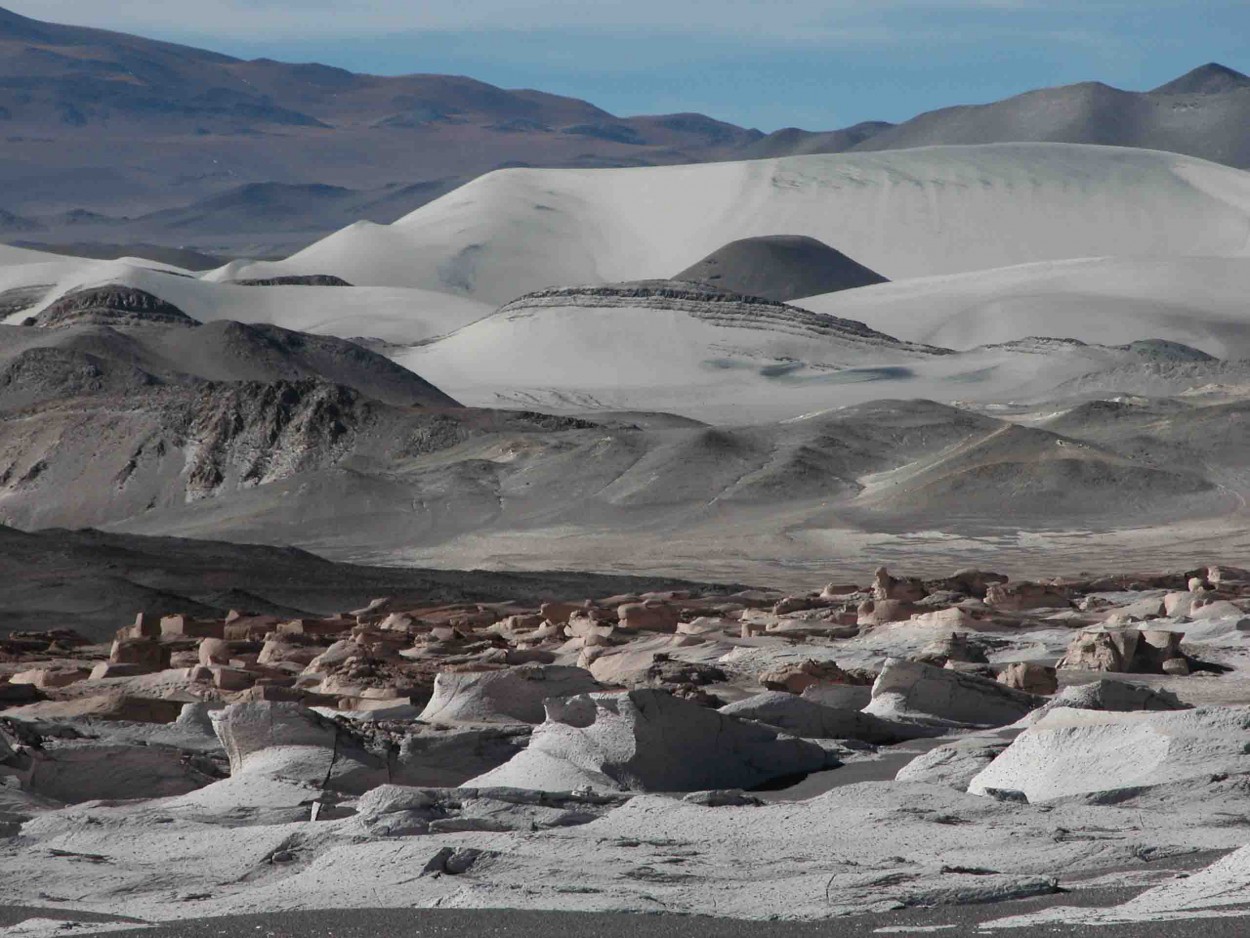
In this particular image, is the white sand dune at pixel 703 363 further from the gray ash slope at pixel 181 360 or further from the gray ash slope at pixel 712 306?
the gray ash slope at pixel 181 360

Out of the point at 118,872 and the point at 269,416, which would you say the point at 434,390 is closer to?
the point at 269,416

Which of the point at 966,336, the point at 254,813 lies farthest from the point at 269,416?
the point at 966,336

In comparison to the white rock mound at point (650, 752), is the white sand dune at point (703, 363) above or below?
below

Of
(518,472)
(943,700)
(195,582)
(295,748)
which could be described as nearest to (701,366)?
(518,472)

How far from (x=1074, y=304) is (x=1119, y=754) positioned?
90.6 meters

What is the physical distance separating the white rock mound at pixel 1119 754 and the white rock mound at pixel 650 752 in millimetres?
1350

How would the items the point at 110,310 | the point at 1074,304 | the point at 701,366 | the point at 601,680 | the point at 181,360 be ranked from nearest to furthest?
the point at 601,680
the point at 181,360
the point at 110,310
the point at 701,366
the point at 1074,304

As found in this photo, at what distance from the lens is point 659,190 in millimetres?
140250

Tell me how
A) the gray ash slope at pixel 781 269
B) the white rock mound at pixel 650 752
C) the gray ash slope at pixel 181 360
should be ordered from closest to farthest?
the white rock mound at pixel 650 752
the gray ash slope at pixel 181 360
the gray ash slope at pixel 781 269

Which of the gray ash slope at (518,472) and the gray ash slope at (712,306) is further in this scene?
the gray ash slope at (712,306)

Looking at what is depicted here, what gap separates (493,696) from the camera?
11.9 m

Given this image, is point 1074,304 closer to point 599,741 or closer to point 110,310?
point 110,310

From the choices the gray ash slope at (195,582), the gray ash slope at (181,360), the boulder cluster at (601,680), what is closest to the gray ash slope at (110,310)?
the gray ash slope at (181,360)

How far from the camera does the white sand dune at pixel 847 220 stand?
12675 centimetres
